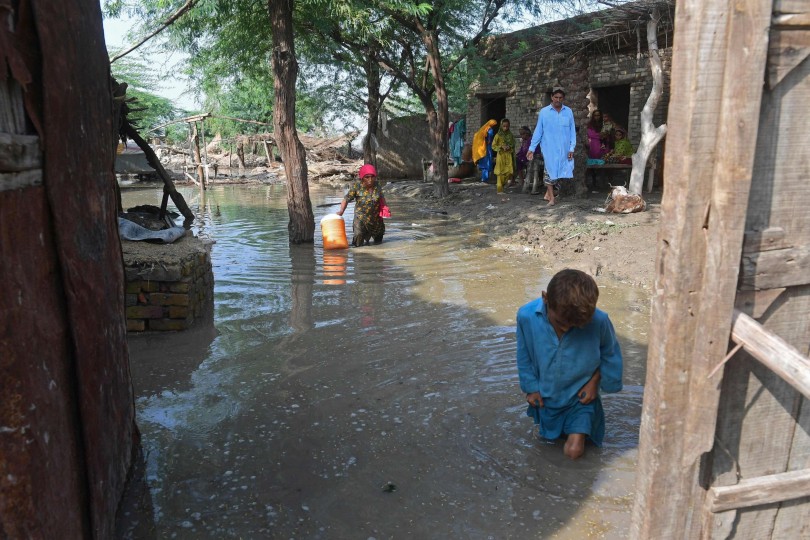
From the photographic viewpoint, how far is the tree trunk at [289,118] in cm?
845

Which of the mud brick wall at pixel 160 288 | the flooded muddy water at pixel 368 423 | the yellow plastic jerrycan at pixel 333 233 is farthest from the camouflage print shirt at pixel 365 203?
the mud brick wall at pixel 160 288

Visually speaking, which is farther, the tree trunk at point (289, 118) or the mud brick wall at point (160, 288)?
the tree trunk at point (289, 118)

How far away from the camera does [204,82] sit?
1455 cm

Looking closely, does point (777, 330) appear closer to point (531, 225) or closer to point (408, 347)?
point (408, 347)

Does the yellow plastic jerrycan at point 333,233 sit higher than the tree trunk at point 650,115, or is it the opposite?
the tree trunk at point 650,115

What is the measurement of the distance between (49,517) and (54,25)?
1.49 metres

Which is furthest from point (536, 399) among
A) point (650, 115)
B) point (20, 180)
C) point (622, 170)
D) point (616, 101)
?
point (616, 101)

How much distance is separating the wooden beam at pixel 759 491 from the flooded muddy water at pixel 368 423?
855 millimetres

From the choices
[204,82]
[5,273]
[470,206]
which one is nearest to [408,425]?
[5,273]

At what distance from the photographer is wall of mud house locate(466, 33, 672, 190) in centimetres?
1195

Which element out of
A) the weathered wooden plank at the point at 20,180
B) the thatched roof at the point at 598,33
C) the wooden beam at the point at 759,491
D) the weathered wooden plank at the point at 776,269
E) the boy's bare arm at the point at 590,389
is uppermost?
the thatched roof at the point at 598,33

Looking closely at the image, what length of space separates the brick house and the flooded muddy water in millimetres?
5957

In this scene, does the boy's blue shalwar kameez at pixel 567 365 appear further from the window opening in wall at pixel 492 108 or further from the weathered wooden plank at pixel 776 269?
the window opening in wall at pixel 492 108

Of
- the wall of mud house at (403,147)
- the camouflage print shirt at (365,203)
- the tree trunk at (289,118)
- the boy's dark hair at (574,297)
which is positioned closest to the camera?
the boy's dark hair at (574,297)
